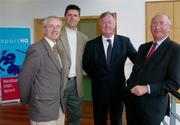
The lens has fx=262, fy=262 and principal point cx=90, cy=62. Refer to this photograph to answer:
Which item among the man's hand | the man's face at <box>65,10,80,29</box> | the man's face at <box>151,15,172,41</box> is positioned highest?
the man's face at <box>65,10,80,29</box>

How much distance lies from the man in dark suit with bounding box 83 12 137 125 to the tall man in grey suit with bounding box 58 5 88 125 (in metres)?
0.16

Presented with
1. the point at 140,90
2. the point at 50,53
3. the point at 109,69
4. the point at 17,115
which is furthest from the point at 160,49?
the point at 17,115

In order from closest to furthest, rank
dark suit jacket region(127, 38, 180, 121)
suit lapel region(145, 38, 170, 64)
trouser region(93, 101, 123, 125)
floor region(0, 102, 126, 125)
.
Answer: dark suit jacket region(127, 38, 180, 121)
suit lapel region(145, 38, 170, 64)
trouser region(93, 101, 123, 125)
floor region(0, 102, 126, 125)

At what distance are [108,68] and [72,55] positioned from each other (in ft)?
1.44

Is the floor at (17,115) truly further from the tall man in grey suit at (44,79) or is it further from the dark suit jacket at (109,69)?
the tall man in grey suit at (44,79)

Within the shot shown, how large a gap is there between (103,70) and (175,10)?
350 cm

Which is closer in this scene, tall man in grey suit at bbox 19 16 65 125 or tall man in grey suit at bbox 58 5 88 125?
tall man in grey suit at bbox 19 16 65 125

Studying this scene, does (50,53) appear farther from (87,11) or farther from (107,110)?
(87,11)

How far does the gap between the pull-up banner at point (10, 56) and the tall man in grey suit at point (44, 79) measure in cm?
364

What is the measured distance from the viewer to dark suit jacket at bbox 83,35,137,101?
261 centimetres

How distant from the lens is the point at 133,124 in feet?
6.82

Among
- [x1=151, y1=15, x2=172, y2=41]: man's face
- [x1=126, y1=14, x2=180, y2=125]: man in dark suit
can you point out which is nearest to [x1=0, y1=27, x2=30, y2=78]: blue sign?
[x1=126, y1=14, x2=180, y2=125]: man in dark suit

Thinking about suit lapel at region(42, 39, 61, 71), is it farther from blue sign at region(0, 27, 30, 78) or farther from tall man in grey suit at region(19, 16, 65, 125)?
blue sign at region(0, 27, 30, 78)

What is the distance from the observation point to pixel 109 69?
2.59 m
